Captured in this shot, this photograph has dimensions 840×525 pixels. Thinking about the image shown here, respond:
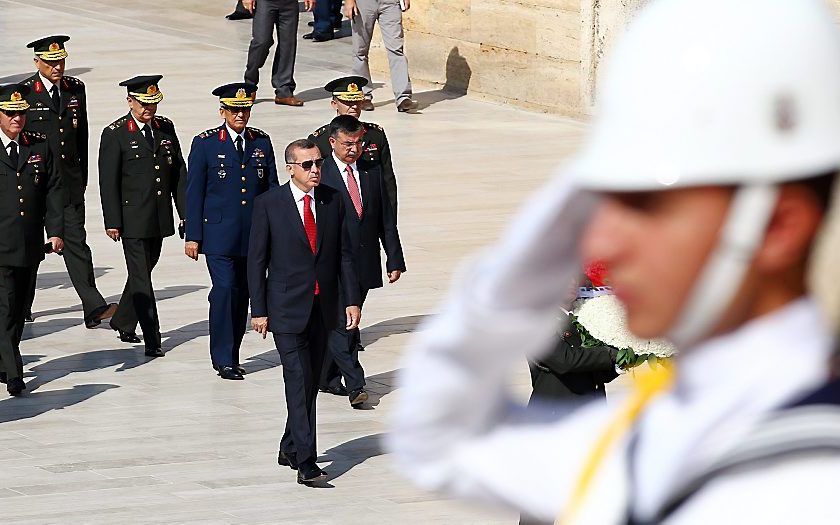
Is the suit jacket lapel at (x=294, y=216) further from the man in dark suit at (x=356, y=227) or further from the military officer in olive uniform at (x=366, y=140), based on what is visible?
the military officer in olive uniform at (x=366, y=140)

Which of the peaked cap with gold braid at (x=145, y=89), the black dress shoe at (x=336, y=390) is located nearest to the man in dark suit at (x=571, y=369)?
the black dress shoe at (x=336, y=390)

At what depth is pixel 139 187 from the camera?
1173cm

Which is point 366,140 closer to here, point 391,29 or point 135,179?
point 135,179

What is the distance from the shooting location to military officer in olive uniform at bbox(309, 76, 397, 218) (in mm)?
11180

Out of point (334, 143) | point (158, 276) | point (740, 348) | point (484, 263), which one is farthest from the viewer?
point (158, 276)

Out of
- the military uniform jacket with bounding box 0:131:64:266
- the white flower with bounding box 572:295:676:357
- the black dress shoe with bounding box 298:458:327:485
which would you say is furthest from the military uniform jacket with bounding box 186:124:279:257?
the white flower with bounding box 572:295:676:357

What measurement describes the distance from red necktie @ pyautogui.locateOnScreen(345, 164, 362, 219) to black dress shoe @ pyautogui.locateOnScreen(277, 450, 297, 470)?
2.16 metres

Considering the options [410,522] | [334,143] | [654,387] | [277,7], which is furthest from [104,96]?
[654,387]

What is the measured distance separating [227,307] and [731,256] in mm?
9882

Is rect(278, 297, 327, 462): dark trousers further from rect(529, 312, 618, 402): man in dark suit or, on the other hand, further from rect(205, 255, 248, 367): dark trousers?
rect(529, 312, 618, 402): man in dark suit

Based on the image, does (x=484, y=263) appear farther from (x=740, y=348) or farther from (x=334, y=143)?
(x=334, y=143)

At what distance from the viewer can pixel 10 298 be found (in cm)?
1082

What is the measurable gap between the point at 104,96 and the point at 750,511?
20394 millimetres

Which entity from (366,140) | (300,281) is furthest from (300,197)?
(366,140)
